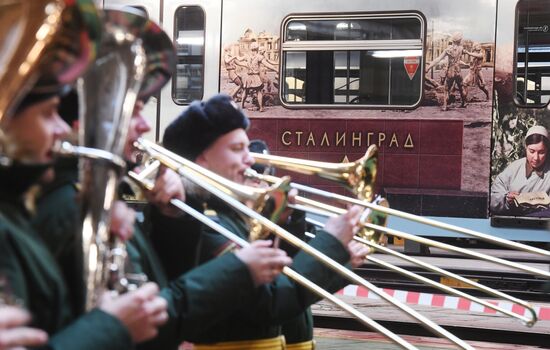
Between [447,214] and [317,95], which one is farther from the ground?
[317,95]

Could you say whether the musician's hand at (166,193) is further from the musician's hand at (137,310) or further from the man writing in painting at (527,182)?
the man writing in painting at (527,182)

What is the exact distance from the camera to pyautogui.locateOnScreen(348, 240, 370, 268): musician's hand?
9.30ft

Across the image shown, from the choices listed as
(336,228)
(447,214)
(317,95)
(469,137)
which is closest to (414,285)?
(447,214)

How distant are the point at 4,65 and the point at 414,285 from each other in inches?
273

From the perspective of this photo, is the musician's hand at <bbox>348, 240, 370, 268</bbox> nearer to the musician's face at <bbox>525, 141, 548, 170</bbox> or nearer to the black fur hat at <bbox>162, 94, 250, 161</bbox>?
the black fur hat at <bbox>162, 94, 250, 161</bbox>

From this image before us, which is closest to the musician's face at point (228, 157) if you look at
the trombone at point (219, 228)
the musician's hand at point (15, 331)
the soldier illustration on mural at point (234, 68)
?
the trombone at point (219, 228)

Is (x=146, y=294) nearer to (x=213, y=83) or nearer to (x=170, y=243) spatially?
(x=170, y=243)

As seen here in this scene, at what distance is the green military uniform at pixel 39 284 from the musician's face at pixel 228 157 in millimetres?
1244

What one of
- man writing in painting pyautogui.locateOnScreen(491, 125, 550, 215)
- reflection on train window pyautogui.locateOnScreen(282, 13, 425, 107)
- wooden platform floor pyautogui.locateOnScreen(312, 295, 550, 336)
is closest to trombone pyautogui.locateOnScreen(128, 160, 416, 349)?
wooden platform floor pyautogui.locateOnScreen(312, 295, 550, 336)

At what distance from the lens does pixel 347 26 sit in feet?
25.8

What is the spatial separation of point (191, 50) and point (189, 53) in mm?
34

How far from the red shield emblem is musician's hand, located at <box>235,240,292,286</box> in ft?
18.7

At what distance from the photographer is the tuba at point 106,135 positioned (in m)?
1.53

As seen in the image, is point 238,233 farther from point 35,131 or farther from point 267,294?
point 35,131
